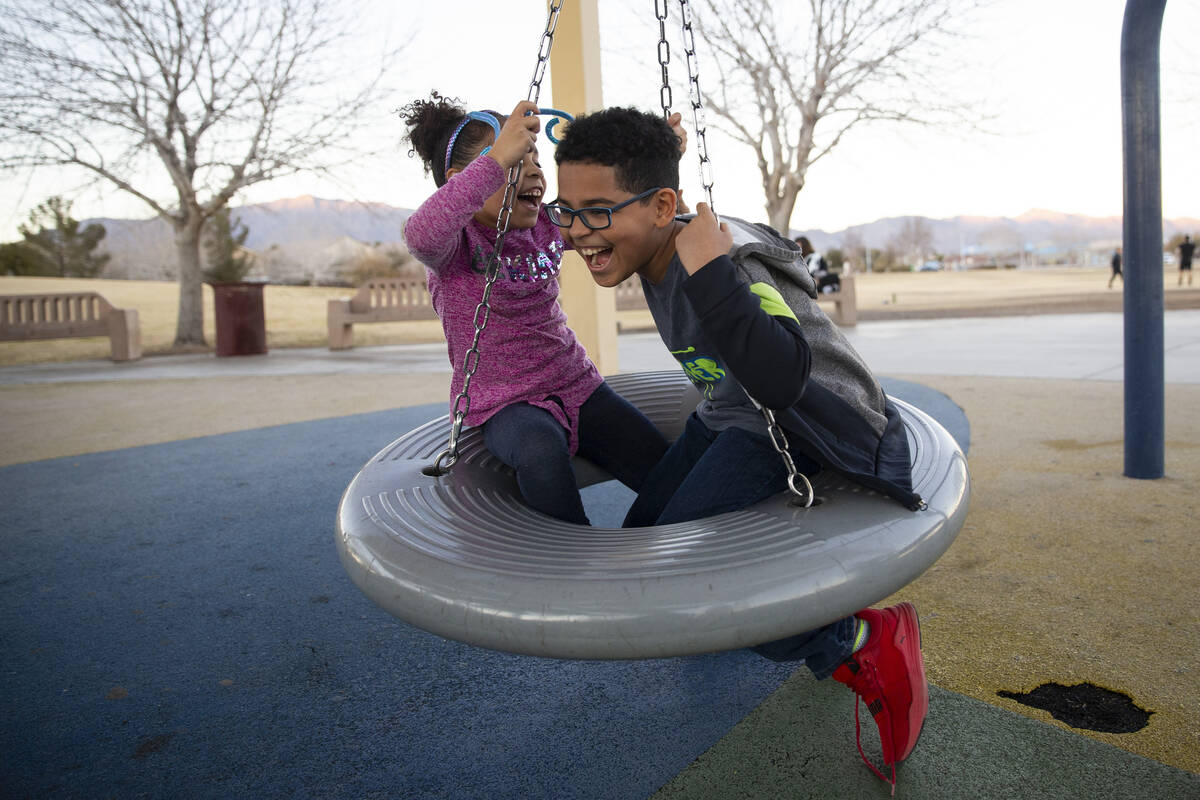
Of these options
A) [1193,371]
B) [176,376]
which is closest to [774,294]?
[1193,371]

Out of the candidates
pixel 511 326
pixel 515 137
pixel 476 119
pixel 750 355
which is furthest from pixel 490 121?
pixel 750 355

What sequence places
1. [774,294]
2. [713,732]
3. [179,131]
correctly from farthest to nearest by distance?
[179,131], [713,732], [774,294]

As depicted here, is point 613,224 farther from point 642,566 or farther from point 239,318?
point 239,318

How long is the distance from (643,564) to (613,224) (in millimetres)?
746

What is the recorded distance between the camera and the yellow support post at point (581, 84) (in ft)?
15.1

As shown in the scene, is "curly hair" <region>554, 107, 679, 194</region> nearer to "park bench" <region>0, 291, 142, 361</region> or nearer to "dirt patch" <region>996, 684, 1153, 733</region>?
"dirt patch" <region>996, 684, 1153, 733</region>

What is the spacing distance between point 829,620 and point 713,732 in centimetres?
55

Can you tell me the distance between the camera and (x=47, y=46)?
446 inches

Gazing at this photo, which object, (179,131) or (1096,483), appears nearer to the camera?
(1096,483)

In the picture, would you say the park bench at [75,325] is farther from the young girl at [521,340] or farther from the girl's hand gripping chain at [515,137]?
the girl's hand gripping chain at [515,137]

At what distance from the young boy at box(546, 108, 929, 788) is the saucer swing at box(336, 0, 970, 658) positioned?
9cm

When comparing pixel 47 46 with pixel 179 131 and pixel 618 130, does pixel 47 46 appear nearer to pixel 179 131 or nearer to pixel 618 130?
pixel 179 131

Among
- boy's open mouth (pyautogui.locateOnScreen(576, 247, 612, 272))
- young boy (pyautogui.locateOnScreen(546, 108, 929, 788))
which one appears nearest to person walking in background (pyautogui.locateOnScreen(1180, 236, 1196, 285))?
young boy (pyautogui.locateOnScreen(546, 108, 929, 788))

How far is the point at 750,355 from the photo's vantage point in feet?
4.61
